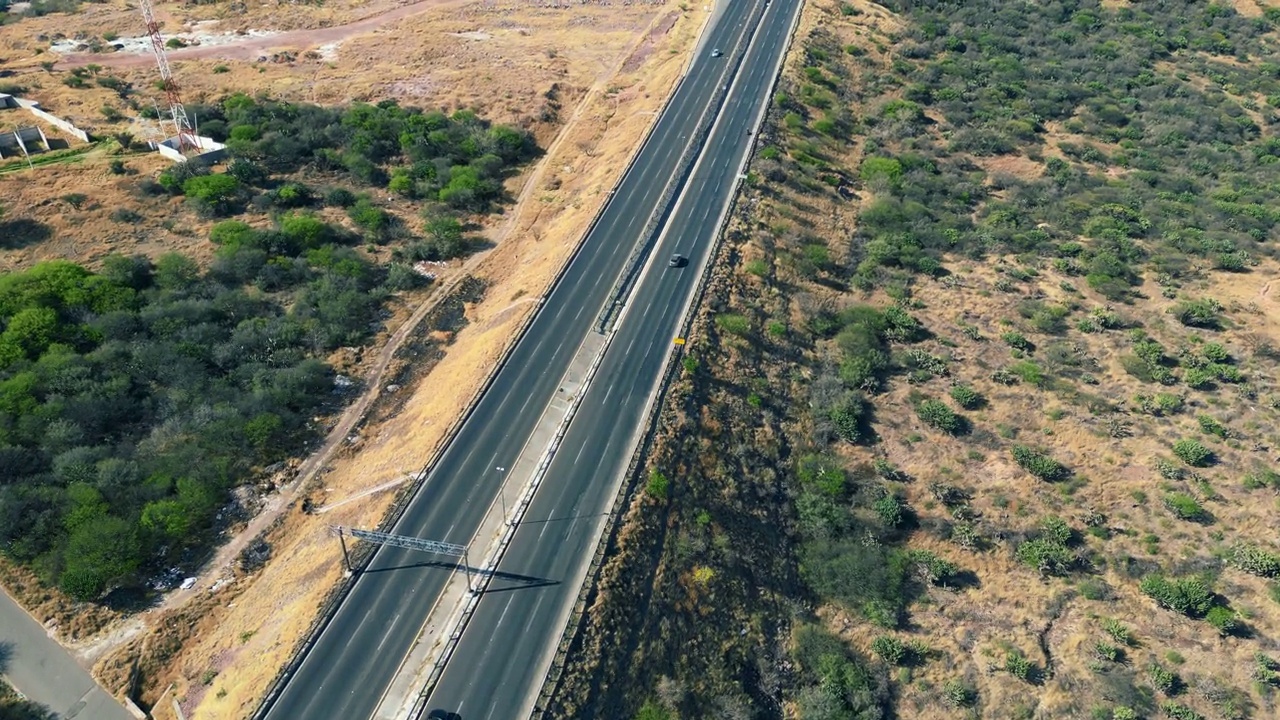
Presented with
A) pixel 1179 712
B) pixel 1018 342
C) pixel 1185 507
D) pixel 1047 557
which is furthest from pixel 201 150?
pixel 1179 712

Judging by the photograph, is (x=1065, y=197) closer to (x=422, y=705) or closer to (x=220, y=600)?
(x=422, y=705)

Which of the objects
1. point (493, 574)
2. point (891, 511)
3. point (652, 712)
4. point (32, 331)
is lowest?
point (652, 712)

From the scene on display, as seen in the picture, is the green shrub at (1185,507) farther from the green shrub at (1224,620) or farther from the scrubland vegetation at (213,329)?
the scrubland vegetation at (213,329)

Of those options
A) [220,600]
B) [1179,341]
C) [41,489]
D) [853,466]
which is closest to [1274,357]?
[1179,341]

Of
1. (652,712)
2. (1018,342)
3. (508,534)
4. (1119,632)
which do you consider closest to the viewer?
(652,712)

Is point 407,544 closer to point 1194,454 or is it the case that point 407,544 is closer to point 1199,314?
point 1194,454

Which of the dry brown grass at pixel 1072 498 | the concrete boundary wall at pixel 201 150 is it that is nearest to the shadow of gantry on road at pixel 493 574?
the dry brown grass at pixel 1072 498

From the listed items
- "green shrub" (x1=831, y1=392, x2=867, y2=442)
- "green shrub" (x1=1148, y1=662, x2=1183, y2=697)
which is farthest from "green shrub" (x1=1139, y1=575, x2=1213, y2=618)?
"green shrub" (x1=831, y1=392, x2=867, y2=442)

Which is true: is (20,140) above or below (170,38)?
below
